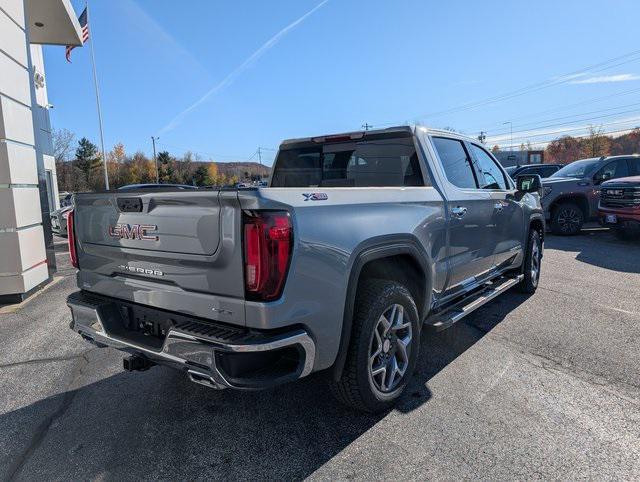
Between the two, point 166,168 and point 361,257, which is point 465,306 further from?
point 166,168

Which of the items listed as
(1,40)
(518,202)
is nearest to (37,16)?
(1,40)

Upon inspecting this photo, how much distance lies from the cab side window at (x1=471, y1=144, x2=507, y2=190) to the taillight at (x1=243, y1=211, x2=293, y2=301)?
9.91 feet

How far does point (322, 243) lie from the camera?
7.67 feet

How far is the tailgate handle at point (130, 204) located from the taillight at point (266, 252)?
84 centimetres

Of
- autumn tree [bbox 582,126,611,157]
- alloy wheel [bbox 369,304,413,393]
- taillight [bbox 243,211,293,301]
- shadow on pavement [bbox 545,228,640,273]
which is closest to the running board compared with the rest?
alloy wheel [bbox 369,304,413,393]

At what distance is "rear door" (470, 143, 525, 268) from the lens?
15.0ft

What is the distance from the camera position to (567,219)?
11398 mm

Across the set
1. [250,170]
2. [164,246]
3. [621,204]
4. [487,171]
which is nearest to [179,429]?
[164,246]

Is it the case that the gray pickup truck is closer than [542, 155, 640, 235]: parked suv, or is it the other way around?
the gray pickup truck

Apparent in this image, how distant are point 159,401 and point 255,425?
831 mm

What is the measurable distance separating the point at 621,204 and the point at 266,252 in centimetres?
1035

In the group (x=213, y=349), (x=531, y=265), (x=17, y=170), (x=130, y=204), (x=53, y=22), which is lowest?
(x=531, y=265)

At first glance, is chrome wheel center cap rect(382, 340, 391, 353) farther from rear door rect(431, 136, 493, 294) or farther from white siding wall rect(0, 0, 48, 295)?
white siding wall rect(0, 0, 48, 295)

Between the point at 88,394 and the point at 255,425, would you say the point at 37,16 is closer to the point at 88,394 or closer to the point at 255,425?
the point at 88,394
